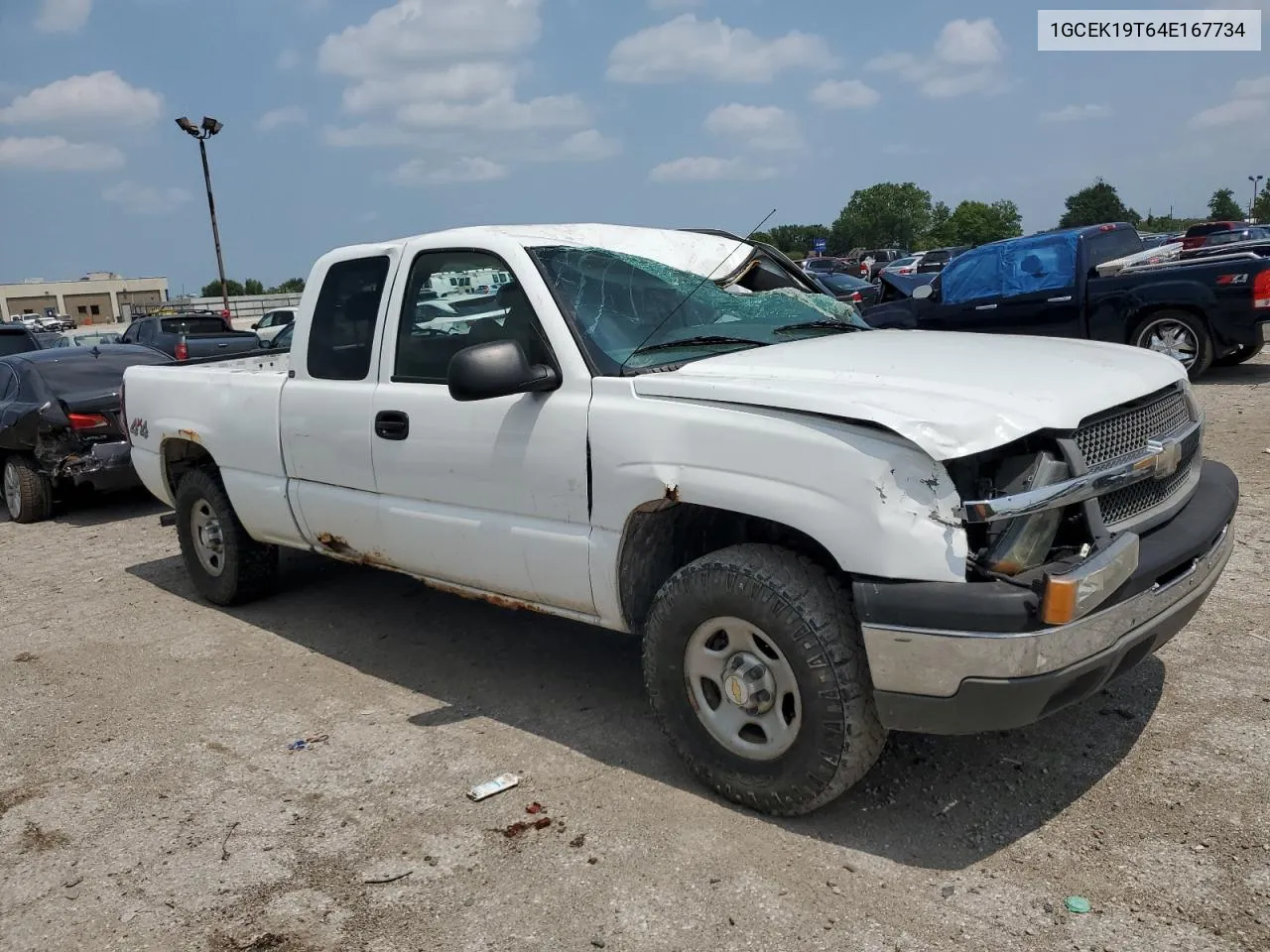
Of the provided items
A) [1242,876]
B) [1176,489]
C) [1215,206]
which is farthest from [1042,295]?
[1215,206]

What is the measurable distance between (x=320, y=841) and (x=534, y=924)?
3.05ft

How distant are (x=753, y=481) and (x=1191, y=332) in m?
9.95

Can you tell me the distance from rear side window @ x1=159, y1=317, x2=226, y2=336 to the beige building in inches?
3628

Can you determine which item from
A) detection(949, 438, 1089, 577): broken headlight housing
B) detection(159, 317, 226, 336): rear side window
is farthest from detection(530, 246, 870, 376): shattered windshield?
detection(159, 317, 226, 336): rear side window

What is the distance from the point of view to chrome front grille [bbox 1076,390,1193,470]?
3.20 m

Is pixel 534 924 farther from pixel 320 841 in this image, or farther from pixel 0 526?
pixel 0 526

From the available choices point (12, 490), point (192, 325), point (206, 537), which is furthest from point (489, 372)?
point (192, 325)

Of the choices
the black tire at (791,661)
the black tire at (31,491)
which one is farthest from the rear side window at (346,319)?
the black tire at (31,491)

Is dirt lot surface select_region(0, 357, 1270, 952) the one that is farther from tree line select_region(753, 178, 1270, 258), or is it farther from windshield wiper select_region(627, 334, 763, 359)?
tree line select_region(753, 178, 1270, 258)

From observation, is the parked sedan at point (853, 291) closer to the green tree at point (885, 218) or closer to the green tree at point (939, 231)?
the green tree at point (939, 231)

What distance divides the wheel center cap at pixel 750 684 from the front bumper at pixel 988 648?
391 millimetres

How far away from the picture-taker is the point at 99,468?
915 cm

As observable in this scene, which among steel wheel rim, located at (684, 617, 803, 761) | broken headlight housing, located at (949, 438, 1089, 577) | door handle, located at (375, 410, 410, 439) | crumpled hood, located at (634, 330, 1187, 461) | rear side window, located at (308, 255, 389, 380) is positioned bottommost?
steel wheel rim, located at (684, 617, 803, 761)

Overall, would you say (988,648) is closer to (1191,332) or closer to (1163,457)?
(1163,457)
